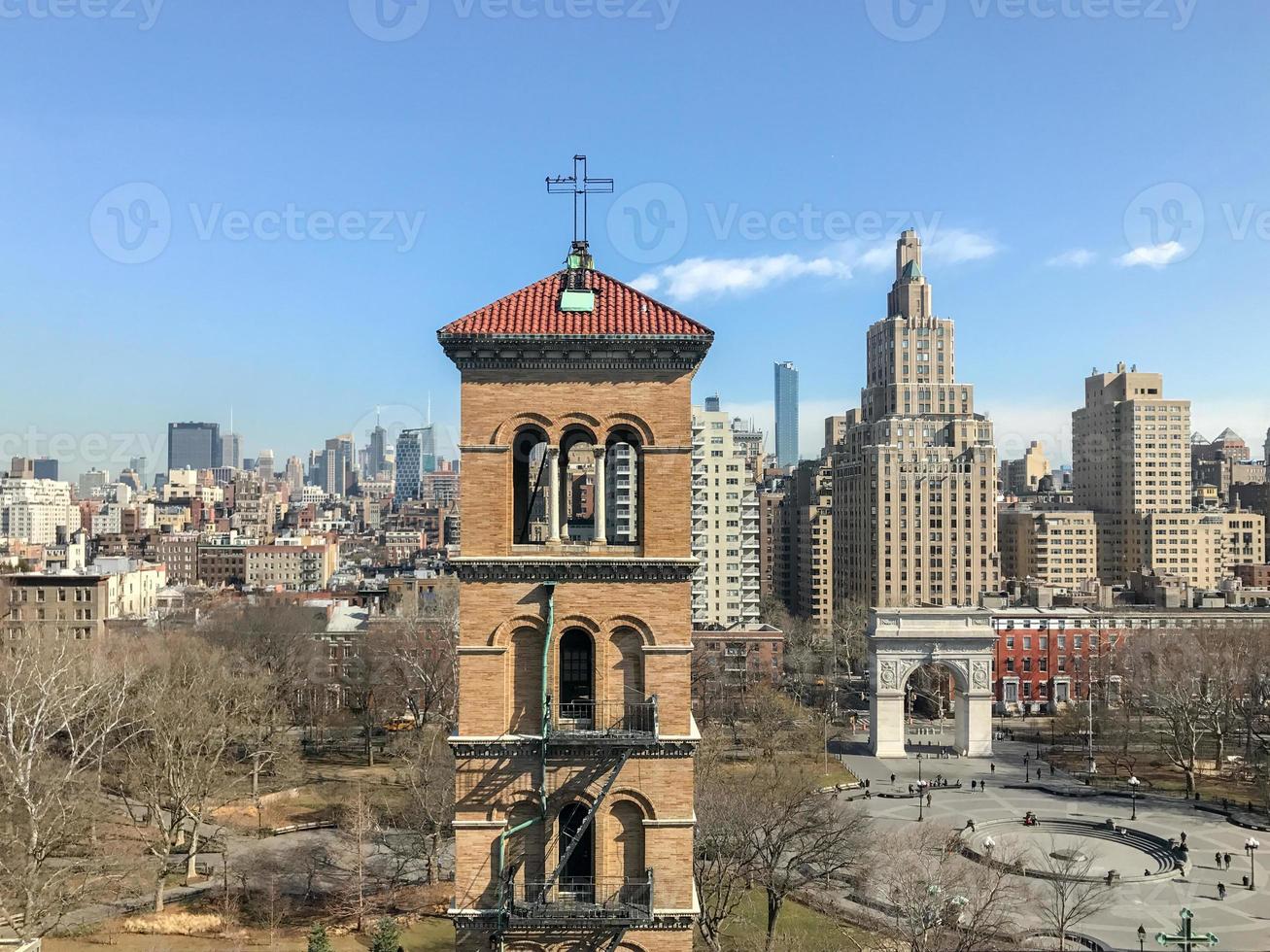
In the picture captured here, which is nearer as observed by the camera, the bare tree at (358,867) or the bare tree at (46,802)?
the bare tree at (46,802)

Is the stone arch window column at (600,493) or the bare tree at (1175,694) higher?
the stone arch window column at (600,493)

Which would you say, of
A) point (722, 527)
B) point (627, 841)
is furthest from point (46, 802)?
point (722, 527)

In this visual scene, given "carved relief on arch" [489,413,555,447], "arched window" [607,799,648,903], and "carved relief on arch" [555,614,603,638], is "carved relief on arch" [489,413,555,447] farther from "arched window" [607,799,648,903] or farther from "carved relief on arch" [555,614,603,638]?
"arched window" [607,799,648,903]

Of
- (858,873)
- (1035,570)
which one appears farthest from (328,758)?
(1035,570)

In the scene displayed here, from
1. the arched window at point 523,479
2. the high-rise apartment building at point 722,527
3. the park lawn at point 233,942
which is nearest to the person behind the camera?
the arched window at point 523,479

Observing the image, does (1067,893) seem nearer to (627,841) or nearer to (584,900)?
(627,841)

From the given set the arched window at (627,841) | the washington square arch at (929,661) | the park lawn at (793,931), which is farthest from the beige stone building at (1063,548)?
the arched window at (627,841)

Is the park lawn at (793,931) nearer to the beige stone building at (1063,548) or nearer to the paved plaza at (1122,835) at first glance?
the paved plaza at (1122,835)

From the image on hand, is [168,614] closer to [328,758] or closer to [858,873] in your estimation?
[328,758]
